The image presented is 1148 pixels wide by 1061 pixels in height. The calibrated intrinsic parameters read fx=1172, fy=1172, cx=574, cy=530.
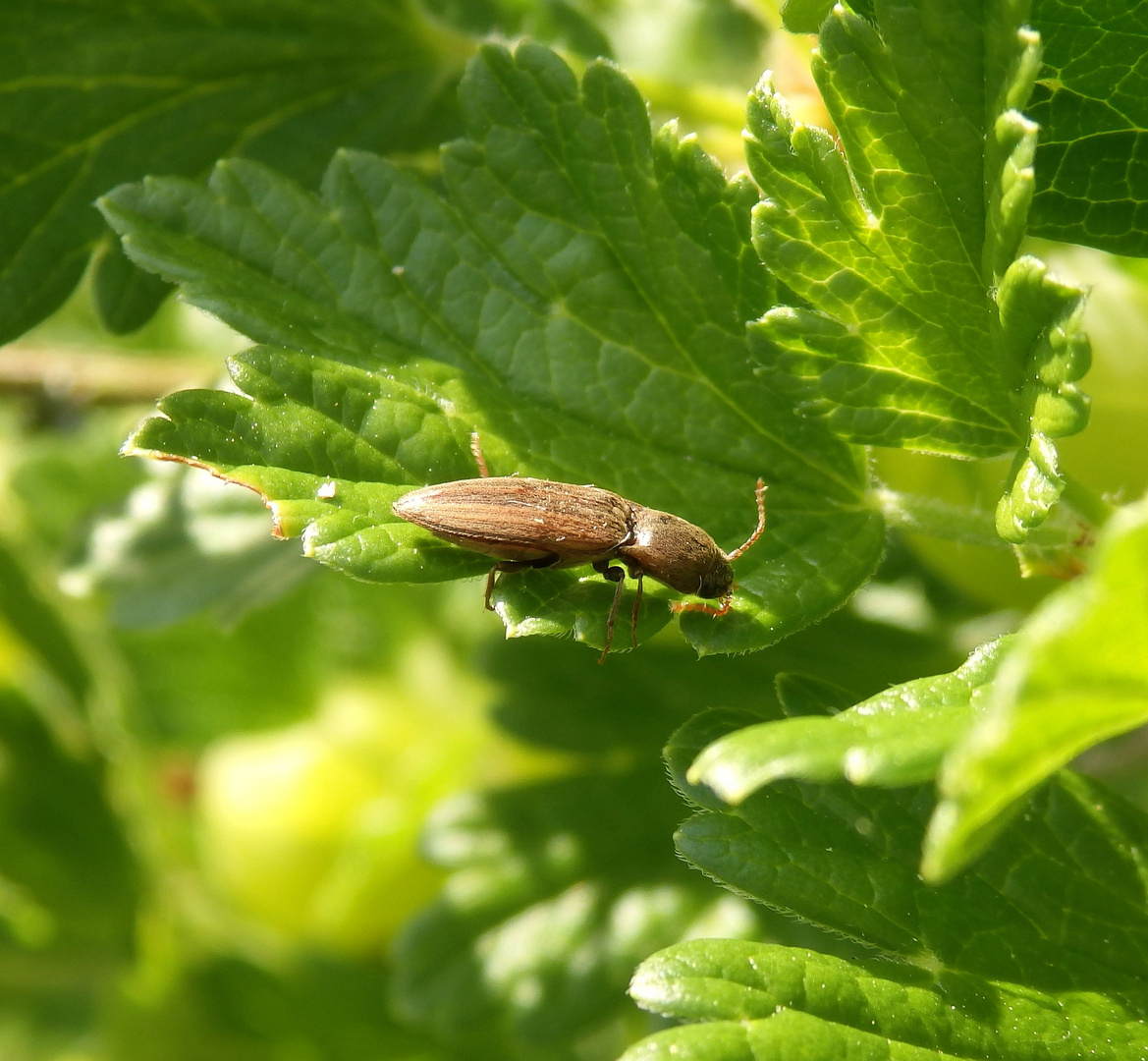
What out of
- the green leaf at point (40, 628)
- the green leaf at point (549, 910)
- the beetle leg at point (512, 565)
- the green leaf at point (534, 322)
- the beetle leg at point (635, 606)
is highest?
the green leaf at point (534, 322)

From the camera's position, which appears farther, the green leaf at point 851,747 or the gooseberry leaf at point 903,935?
the gooseberry leaf at point 903,935

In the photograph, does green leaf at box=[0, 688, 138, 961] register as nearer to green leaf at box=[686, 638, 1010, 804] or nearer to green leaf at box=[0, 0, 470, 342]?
green leaf at box=[0, 0, 470, 342]

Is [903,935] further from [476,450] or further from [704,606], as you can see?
[476,450]

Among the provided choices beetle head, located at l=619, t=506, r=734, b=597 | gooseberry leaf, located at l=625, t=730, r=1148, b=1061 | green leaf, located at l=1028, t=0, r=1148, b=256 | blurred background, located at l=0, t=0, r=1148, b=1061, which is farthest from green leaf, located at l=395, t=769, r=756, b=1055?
green leaf, located at l=1028, t=0, r=1148, b=256

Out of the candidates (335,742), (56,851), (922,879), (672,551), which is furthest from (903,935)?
(56,851)

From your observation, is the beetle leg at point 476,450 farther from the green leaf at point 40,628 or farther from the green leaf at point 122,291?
the green leaf at point 40,628

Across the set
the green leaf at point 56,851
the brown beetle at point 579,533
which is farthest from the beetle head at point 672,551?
the green leaf at point 56,851
